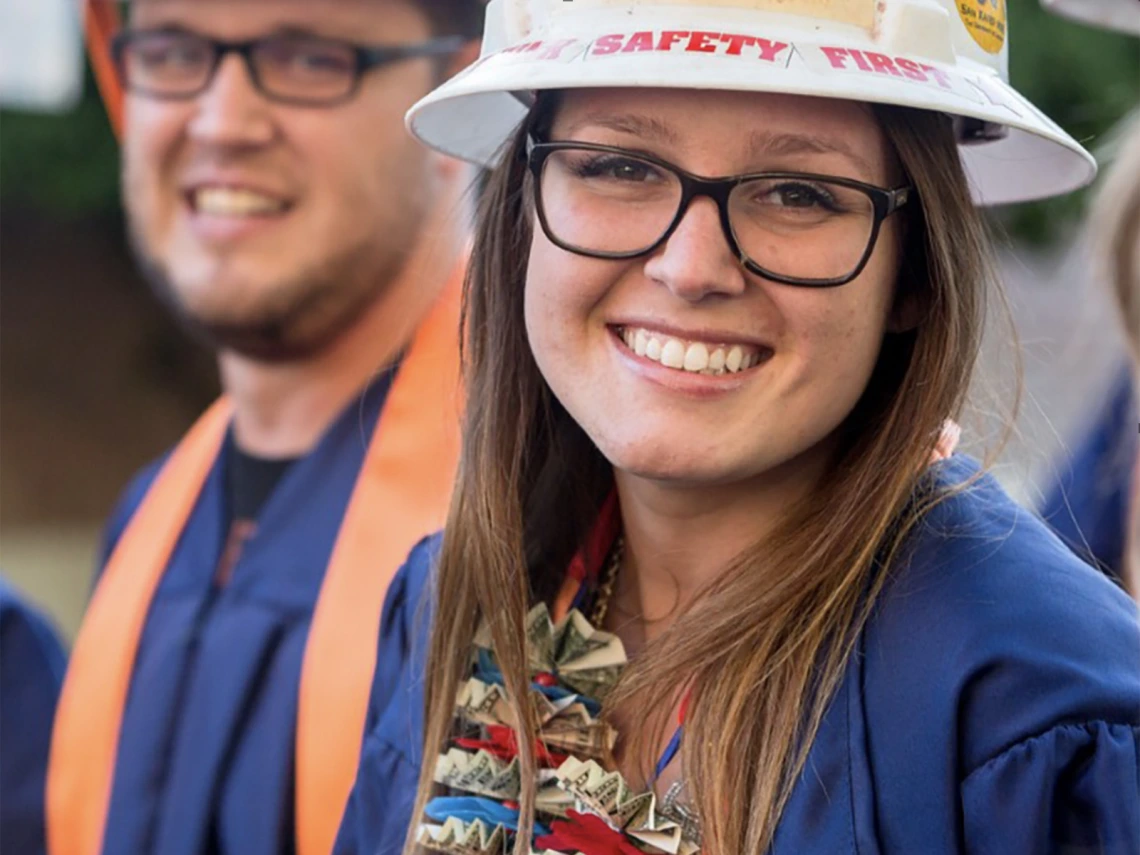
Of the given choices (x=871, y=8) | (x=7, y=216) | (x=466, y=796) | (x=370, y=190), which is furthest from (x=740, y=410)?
(x=7, y=216)

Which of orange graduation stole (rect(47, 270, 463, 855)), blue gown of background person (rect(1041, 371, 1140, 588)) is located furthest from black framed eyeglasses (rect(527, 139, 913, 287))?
blue gown of background person (rect(1041, 371, 1140, 588))

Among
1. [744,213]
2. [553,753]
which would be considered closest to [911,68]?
[744,213]

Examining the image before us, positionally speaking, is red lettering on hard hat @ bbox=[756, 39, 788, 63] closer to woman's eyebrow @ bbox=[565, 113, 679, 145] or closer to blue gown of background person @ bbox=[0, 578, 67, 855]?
woman's eyebrow @ bbox=[565, 113, 679, 145]

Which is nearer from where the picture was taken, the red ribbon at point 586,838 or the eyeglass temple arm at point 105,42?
the red ribbon at point 586,838

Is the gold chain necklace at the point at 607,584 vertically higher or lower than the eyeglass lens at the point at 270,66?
lower

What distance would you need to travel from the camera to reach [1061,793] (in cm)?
160

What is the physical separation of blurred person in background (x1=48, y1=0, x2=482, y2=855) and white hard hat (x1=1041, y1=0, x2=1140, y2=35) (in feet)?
3.66

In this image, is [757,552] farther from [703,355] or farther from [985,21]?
[985,21]

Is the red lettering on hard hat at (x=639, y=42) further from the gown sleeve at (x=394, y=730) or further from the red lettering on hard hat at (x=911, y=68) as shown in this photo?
the gown sleeve at (x=394, y=730)

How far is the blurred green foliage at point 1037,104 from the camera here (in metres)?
7.71

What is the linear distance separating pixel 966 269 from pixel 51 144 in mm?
7770

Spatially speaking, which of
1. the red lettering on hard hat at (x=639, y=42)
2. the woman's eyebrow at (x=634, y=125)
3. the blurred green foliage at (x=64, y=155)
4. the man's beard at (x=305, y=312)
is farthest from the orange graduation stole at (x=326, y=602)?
the blurred green foliage at (x=64, y=155)

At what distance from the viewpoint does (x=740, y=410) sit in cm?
176

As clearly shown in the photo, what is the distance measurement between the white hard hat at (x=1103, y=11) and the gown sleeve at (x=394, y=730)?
1.37 metres
